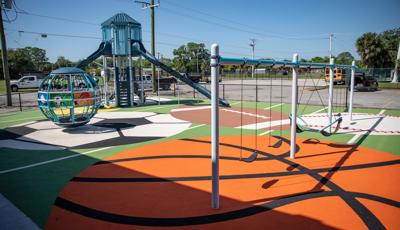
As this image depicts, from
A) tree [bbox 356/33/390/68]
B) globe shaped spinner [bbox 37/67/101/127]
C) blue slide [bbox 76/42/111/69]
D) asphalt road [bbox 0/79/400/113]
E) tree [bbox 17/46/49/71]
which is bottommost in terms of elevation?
asphalt road [bbox 0/79/400/113]

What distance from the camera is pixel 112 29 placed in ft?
63.0

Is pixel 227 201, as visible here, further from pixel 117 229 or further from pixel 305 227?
pixel 117 229

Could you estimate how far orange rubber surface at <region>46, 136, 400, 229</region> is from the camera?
443cm

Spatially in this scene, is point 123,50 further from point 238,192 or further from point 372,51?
point 372,51

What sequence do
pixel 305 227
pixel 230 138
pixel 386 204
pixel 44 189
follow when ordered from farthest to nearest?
1. pixel 230 138
2. pixel 44 189
3. pixel 386 204
4. pixel 305 227

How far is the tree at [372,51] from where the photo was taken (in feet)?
188

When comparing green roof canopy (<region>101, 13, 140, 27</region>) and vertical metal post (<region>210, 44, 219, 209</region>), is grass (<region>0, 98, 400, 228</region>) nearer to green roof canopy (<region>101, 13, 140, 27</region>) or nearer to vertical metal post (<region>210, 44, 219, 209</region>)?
vertical metal post (<region>210, 44, 219, 209</region>)

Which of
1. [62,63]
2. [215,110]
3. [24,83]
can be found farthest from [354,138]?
[62,63]

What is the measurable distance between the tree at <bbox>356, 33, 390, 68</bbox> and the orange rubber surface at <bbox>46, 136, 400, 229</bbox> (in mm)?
60215

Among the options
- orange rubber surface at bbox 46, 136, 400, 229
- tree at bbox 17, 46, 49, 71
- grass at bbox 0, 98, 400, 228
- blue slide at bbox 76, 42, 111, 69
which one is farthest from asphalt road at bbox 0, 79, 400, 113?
tree at bbox 17, 46, 49, 71

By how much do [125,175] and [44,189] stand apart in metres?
1.68

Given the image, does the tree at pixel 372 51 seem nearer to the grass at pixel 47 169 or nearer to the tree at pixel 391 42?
the tree at pixel 391 42

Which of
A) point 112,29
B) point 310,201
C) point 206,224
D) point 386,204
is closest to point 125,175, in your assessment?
point 206,224

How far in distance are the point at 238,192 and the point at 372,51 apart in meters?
65.3
